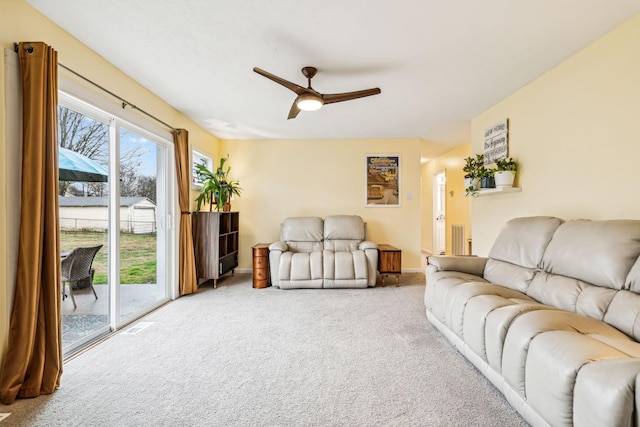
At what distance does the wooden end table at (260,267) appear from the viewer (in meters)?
4.06

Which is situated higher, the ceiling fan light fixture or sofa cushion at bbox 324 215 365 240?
the ceiling fan light fixture

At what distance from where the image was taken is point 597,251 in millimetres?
1739

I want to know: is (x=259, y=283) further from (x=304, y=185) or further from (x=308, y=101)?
(x=308, y=101)

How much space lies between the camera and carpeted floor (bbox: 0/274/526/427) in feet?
4.87

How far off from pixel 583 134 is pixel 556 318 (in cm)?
180

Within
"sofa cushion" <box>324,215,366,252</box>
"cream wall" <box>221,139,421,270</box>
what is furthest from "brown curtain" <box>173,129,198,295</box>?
"sofa cushion" <box>324,215,366,252</box>

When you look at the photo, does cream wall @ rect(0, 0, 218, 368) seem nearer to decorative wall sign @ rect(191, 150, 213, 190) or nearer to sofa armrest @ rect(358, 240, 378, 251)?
decorative wall sign @ rect(191, 150, 213, 190)

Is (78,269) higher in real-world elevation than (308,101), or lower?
lower

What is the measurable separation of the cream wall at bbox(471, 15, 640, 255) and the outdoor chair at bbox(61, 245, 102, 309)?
427 centimetres

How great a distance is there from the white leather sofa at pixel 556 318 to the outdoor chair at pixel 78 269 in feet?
10.0

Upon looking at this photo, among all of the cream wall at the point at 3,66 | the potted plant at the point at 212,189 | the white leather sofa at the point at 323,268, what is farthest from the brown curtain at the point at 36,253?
the white leather sofa at the point at 323,268

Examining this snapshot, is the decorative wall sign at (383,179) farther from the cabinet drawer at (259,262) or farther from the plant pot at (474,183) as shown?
Answer: the cabinet drawer at (259,262)

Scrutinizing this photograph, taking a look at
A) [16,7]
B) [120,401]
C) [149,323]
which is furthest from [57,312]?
[16,7]

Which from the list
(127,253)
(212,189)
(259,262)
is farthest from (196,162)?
(127,253)
